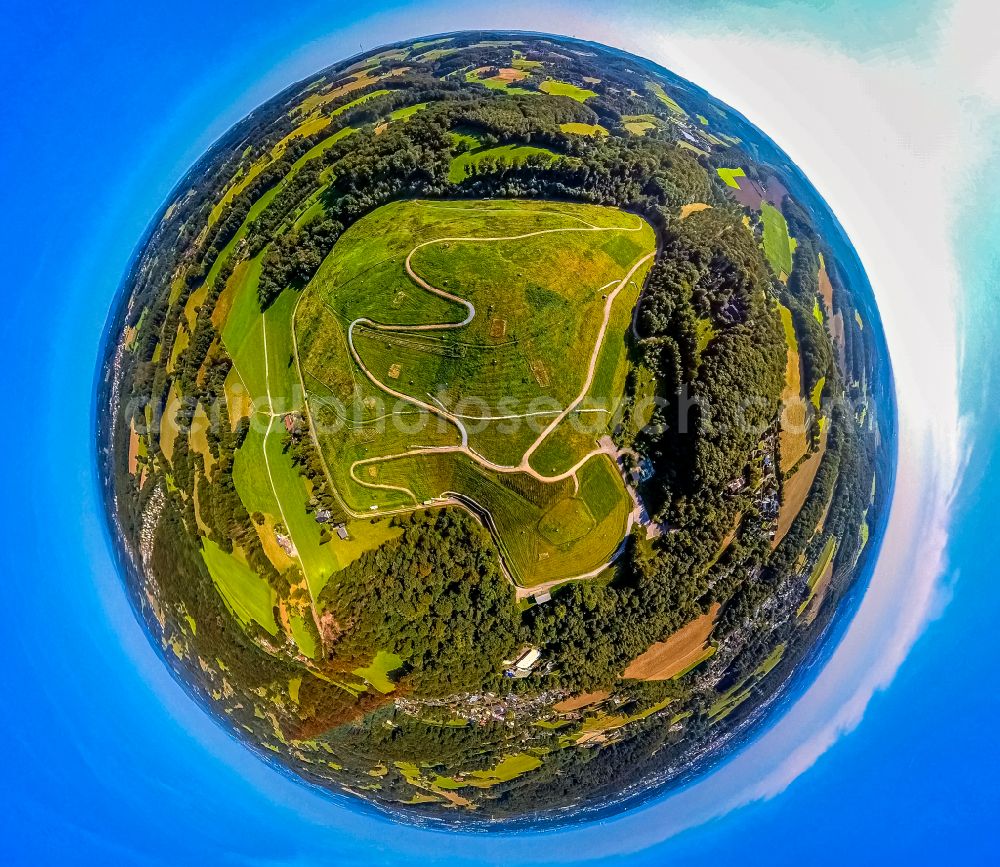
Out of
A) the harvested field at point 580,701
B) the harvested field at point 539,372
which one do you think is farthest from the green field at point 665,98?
the harvested field at point 580,701

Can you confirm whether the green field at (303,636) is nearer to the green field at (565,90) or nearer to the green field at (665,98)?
the green field at (565,90)

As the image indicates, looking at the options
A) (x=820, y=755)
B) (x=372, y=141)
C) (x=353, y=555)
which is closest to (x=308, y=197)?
(x=372, y=141)

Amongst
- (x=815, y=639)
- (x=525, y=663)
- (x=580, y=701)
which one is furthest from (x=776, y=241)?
(x=580, y=701)

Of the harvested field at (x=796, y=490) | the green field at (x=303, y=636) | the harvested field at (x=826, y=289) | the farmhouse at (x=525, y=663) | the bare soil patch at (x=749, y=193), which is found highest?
the bare soil patch at (x=749, y=193)

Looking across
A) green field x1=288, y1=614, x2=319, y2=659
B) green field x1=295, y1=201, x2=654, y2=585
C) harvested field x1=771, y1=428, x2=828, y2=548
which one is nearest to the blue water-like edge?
harvested field x1=771, y1=428, x2=828, y2=548

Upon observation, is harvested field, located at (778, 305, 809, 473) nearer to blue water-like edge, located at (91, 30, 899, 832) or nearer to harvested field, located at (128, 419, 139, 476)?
blue water-like edge, located at (91, 30, 899, 832)

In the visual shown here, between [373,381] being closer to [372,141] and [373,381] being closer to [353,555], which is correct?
[353,555]
